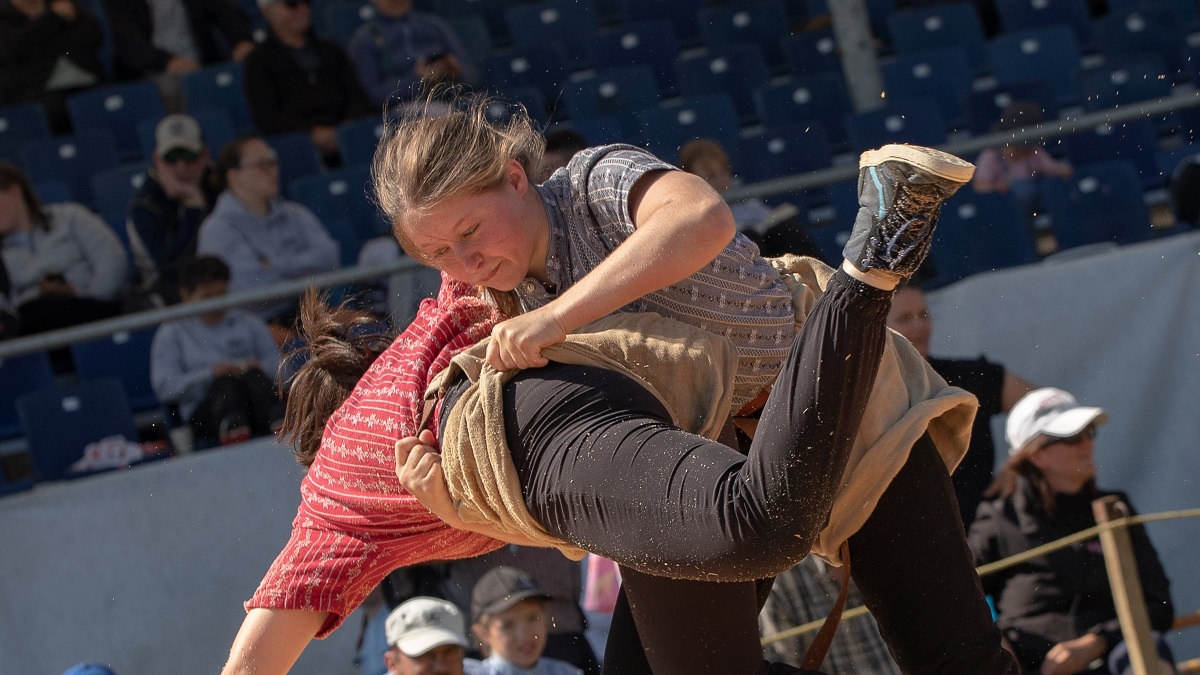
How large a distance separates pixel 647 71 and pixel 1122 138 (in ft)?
7.22

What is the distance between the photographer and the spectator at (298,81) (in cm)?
702

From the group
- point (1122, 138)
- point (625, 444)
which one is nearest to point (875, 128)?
point (1122, 138)

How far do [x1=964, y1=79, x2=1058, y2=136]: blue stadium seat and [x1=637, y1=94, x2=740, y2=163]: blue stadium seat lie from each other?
109 cm

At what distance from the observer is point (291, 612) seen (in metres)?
2.39

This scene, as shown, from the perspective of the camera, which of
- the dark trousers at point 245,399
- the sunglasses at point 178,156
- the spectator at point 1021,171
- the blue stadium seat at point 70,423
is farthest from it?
the sunglasses at point 178,156

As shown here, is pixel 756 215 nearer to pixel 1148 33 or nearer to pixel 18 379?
pixel 18 379

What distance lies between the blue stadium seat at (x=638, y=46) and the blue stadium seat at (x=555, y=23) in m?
0.14

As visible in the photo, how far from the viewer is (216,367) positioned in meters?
4.96

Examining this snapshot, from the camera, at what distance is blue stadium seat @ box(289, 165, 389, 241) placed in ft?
20.8

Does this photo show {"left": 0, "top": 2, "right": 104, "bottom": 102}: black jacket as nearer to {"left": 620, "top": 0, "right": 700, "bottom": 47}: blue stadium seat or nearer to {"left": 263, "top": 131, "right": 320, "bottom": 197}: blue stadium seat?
{"left": 263, "top": 131, "right": 320, "bottom": 197}: blue stadium seat

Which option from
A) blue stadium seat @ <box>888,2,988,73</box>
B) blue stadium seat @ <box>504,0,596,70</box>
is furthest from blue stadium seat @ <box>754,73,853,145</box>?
blue stadium seat @ <box>504,0,596,70</box>

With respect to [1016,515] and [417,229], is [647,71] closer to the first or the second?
[1016,515]

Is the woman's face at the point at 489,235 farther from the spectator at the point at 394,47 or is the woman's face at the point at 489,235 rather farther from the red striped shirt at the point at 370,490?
the spectator at the point at 394,47

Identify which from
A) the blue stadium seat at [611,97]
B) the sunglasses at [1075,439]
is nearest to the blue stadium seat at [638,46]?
the blue stadium seat at [611,97]
